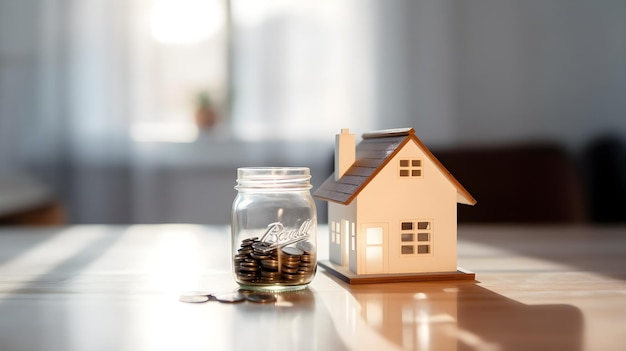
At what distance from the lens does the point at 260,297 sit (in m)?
1.05

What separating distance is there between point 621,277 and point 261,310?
675mm

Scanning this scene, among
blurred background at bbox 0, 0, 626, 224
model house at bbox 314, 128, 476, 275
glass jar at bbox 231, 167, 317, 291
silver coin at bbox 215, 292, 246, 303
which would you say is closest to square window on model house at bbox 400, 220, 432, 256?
model house at bbox 314, 128, 476, 275

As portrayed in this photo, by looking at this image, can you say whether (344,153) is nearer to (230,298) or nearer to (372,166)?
(372,166)

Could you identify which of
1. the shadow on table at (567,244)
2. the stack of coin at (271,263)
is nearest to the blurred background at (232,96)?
the shadow on table at (567,244)

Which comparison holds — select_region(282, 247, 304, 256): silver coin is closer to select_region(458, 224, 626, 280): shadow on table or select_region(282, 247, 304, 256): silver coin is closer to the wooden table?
the wooden table

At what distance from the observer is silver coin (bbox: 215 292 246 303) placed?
3.40 ft

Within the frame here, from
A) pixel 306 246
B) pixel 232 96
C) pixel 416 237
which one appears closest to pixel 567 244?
pixel 416 237

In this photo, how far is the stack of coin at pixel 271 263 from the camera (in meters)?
1.09

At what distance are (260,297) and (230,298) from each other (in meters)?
0.04

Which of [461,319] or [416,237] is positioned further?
[416,237]

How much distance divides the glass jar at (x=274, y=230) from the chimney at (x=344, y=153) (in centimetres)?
14

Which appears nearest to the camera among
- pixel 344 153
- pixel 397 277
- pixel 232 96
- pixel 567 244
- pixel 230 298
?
pixel 230 298

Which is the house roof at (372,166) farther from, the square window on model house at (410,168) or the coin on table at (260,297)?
the coin on table at (260,297)

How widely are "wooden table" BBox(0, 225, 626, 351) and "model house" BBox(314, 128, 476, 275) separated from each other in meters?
0.05
